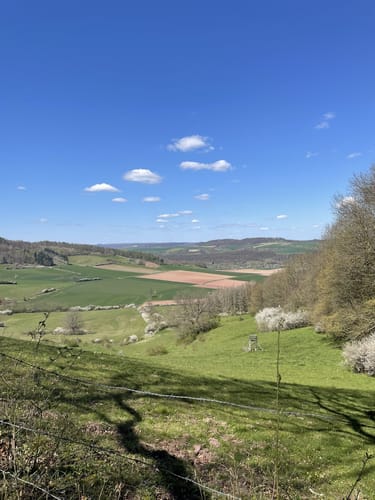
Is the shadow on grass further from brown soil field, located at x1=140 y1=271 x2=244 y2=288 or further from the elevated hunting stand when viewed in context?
brown soil field, located at x1=140 y1=271 x2=244 y2=288

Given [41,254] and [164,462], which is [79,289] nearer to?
[41,254]

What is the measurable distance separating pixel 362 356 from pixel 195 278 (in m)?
103

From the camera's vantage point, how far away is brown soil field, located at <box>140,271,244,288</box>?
109 metres

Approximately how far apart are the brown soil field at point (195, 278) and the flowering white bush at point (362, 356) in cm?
8029

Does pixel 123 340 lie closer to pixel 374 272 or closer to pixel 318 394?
pixel 374 272

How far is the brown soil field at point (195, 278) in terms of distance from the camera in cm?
10906

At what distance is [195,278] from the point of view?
407ft

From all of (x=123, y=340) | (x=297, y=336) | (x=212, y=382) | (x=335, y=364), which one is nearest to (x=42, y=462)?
(x=212, y=382)

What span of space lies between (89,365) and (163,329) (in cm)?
5590

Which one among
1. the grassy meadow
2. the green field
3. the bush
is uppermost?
the grassy meadow

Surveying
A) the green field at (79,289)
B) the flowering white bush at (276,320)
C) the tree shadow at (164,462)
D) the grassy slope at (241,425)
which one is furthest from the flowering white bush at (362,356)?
the green field at (79,289)

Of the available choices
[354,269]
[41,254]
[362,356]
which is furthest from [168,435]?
[41,254]

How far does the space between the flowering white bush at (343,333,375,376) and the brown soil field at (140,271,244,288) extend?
8029cm

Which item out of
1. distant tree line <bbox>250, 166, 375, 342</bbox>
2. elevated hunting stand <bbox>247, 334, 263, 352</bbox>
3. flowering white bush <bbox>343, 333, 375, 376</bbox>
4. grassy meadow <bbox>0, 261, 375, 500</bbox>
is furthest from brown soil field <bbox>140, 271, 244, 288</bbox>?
grassy meadow <bbox>0, 261, 375, 500</bbox>
